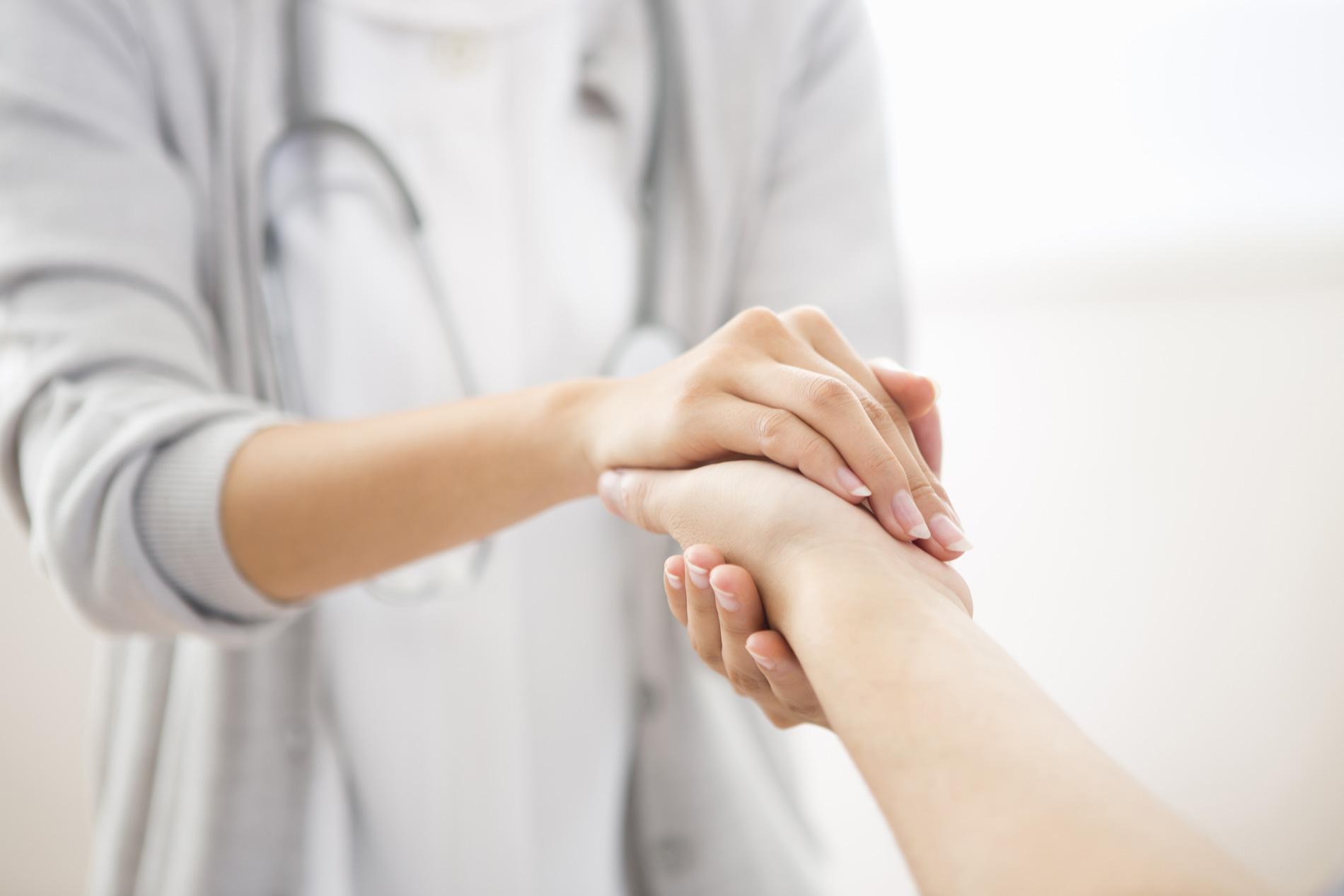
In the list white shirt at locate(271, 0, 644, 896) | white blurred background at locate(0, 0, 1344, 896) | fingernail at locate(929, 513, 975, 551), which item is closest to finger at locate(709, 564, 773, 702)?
fingernail at locate(929, 513, 975, 551)

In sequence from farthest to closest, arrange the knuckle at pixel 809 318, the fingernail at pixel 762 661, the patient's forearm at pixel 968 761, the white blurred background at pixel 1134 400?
Answer: the white blurred background at pixel 1134 400 < the knuckle at pixel 809 318 < the fingernail at pixel 762 661 < the patient's forearm at pixel 968 761

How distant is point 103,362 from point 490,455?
0.24 metres

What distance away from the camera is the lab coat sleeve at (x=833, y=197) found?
684 millimetres

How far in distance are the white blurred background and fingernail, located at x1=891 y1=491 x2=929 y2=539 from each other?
639 mm

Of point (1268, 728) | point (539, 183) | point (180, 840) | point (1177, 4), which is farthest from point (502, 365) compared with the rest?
point (1268, 728)

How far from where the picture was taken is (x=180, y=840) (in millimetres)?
582

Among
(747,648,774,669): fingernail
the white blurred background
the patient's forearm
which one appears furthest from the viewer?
the white blurred background

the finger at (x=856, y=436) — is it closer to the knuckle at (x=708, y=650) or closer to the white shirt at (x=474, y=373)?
the knuckle at (x=708, y=650)

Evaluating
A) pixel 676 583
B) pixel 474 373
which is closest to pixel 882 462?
pixel 676 583

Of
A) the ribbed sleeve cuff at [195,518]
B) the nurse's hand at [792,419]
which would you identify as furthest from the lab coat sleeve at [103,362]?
the nurse's hand at [792,419]

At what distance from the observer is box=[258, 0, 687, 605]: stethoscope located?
0.61m

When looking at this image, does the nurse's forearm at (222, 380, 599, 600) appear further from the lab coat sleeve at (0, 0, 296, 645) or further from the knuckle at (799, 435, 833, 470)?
the knuckle at (799, 435, 833, 470)

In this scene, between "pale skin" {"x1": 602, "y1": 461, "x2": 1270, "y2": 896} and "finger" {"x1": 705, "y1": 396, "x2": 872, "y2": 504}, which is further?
"finger" {"x1": 705, "y1": 396, "x2": 872, "y2": 504}

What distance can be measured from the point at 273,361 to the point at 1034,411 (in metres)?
0.85
